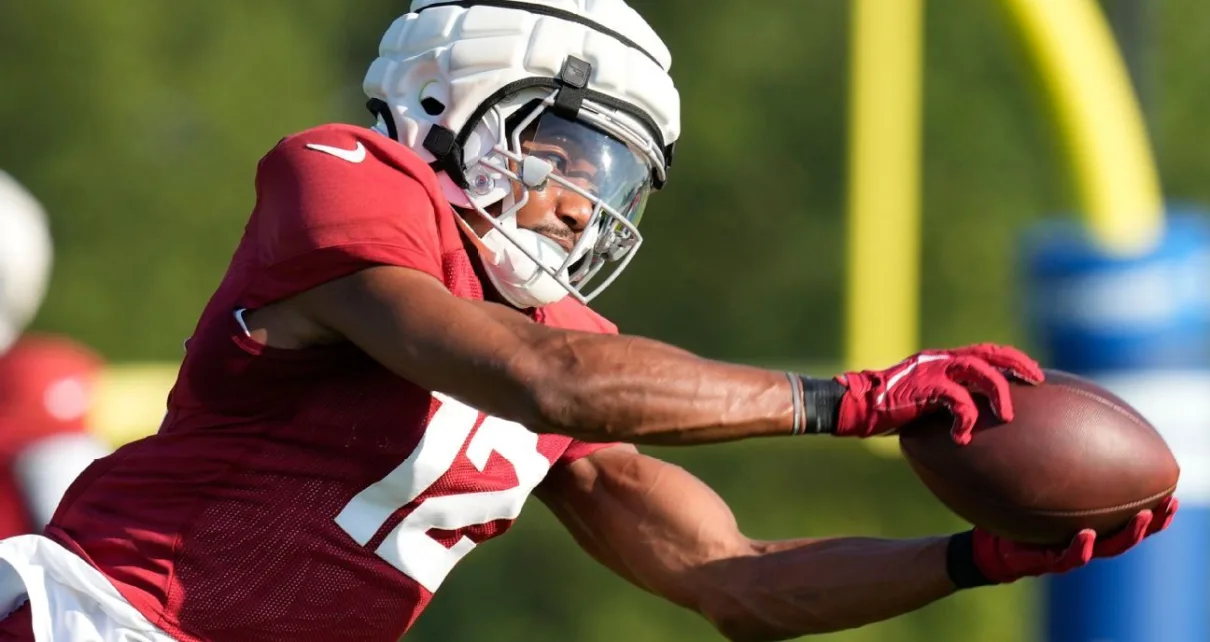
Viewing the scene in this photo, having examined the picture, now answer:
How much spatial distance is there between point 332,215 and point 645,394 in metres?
0.47

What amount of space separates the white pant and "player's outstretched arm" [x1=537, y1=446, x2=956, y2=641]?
0.85 meters

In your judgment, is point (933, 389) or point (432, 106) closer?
point (933, 389)

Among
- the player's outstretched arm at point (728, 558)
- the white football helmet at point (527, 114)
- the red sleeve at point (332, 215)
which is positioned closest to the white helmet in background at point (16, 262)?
the player's outstretched arm at point (728, 558)

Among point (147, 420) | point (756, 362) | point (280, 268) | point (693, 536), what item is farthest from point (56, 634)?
point (756, 362)

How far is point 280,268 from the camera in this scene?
8.75 feet

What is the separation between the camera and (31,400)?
19.7 ft

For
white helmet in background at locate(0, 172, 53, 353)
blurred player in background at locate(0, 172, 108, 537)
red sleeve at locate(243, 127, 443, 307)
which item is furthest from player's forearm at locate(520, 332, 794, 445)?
white helmet in background at locate(0, 172, 53, 353)

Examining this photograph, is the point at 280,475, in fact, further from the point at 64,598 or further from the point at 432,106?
the point at 432,106

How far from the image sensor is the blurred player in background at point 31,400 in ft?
18.6

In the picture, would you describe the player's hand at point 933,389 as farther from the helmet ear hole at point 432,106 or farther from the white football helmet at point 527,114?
the helmet ear hole at point 432,106

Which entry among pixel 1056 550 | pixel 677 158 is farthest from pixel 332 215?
pixel 677 158

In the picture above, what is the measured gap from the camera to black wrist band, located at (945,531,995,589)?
3070 millimetres

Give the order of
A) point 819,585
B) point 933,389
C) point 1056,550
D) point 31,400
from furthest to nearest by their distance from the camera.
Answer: point 31,400 → point 819,585 → point 1056,550 → point 933,389

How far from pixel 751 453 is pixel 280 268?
917cm
